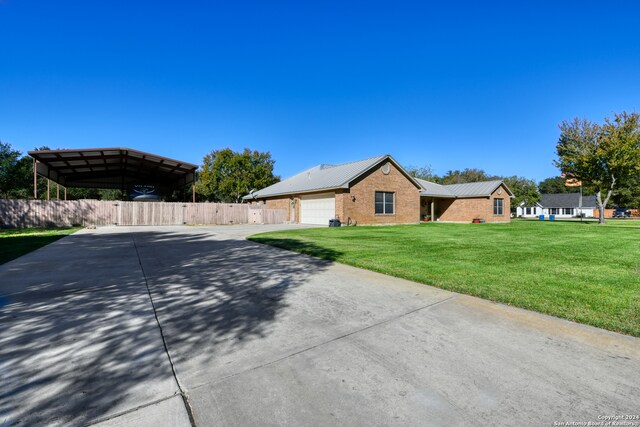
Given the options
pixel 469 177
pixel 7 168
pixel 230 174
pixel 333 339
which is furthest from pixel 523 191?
pixel 7 168

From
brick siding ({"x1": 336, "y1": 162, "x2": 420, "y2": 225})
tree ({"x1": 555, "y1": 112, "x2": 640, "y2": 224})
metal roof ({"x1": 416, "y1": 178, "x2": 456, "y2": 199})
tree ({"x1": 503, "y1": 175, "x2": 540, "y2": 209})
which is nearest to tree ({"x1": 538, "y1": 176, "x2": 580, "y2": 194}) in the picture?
tree ({"x1": 503, "y1": 175, "x2": 540, "y2": 209})

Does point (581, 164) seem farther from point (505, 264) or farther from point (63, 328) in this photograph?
point (63, 328)

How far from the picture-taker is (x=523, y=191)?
187 feet

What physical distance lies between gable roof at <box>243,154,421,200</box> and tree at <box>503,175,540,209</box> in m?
38.9

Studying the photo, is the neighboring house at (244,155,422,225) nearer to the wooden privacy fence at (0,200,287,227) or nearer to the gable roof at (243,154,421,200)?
the gable roof at (243,154,421,200)

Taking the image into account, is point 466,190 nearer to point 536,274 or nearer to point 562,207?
point 536,274

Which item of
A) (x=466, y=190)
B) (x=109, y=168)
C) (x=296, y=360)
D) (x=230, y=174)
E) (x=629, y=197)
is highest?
(x=230, y=174)

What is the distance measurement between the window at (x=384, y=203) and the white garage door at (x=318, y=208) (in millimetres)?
3908

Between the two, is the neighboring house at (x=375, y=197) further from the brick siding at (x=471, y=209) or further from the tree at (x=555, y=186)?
the tree at (x=555, y=186)

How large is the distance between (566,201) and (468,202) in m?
53.4

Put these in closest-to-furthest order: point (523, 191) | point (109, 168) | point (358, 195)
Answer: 1. point (358, 195)
2. point (109, 168)
3. point (523, 191)

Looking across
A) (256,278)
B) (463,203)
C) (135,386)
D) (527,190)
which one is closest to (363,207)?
(463,203)

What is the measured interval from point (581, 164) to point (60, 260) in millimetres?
34971

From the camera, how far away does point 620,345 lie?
286 cm
